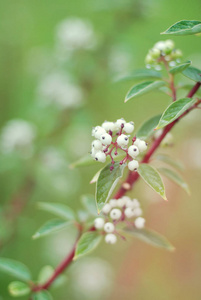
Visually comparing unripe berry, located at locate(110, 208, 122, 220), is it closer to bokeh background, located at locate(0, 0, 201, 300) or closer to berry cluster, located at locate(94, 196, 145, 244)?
berry cluster, located at locate(94, 196, 145, 244)

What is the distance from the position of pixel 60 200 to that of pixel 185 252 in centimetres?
108

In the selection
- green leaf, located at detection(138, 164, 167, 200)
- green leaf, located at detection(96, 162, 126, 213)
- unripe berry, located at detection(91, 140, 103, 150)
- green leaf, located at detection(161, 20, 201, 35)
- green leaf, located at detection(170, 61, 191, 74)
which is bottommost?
green leaf, located at detection(138, 164, 167, 200)

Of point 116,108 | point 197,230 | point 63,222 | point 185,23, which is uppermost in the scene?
point 185,23

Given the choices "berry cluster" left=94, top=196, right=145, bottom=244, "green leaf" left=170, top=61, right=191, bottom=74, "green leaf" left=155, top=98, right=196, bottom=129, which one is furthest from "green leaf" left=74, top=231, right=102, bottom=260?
"green leaf" left=170, top=61, right=191, bottom=74

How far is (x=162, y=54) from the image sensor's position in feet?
3.55

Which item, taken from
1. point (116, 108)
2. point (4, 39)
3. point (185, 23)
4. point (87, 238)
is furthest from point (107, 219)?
point (4, 39)

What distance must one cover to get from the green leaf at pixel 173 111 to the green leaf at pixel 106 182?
15 cm

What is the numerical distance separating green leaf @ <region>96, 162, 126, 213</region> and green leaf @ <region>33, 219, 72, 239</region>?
310 mm

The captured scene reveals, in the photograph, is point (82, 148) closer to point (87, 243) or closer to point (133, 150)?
point (87, 243)

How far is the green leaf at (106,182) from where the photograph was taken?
850 mm

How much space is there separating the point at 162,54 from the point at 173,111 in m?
0.28

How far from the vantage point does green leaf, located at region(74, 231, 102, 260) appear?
98cm

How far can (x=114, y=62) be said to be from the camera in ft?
7.50

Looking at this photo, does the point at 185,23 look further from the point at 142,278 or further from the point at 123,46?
the point at 142,278
